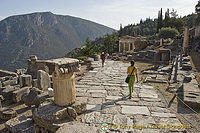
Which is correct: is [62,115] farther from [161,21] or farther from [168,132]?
[161,21]

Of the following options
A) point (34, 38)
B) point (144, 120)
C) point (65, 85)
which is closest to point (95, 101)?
point (65, 85)

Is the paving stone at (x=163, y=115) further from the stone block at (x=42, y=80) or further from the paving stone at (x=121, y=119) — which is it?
the stone block at (x=42, y=80)

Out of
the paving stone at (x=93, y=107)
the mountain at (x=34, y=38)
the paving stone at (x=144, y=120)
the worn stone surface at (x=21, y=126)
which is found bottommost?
the worn stone surface at (x=21, y=126)

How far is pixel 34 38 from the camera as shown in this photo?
336 feet

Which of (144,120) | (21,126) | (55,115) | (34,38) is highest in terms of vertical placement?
(34,38)

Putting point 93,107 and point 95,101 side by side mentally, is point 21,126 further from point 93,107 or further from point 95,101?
point 95,101

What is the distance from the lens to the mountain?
→ 8000 cm

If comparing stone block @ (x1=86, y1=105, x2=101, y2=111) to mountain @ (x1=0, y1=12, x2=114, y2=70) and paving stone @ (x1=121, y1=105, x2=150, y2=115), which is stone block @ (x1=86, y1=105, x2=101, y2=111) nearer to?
paving stone @ (x1=121, y1=105, x2=150, y2=115)

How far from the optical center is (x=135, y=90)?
20.8 feet

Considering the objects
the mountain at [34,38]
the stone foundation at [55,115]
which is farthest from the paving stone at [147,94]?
the mountain at [34,38]

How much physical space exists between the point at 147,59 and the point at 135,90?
9795mm

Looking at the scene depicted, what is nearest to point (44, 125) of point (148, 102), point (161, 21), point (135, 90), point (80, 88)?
point (80, 88)

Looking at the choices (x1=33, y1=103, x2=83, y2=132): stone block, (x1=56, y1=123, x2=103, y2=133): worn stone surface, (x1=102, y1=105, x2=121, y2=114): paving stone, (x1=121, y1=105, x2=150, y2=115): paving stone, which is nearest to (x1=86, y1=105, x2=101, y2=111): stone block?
(x1=102, y1=105, x2=121, y2=114): paving stone

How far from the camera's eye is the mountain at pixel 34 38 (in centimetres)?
8000
